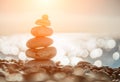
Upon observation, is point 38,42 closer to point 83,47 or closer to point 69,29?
point 69,29

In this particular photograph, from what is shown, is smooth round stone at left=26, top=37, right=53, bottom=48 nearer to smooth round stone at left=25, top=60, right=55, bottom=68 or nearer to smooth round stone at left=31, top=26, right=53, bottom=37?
smooth round stone at left=31, top=26, right=53, bottom=37

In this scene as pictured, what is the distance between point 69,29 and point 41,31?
26cm


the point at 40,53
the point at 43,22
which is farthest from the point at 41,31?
the point at 40,53

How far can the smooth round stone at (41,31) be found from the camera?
2.04 m

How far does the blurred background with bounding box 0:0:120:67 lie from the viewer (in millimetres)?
2061

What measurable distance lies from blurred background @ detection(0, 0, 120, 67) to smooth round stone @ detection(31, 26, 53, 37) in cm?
5

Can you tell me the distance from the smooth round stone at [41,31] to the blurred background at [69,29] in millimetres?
47

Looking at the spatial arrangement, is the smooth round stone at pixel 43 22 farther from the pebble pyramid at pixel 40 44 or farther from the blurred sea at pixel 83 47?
the blurred sea at pixel 83 47

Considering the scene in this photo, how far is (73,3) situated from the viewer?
2.12 m

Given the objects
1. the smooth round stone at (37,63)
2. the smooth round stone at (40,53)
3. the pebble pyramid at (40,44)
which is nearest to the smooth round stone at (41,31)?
the pebble pyramid at (40,44)

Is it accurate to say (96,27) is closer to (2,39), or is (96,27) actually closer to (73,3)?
(73,3)

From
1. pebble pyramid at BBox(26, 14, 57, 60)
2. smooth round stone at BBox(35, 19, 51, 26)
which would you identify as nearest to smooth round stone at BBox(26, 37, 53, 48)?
pebble pyramid at BBox(26, 14, 57, 60)

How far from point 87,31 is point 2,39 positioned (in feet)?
2.57

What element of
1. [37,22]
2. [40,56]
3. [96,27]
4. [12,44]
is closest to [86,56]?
[96,27]
